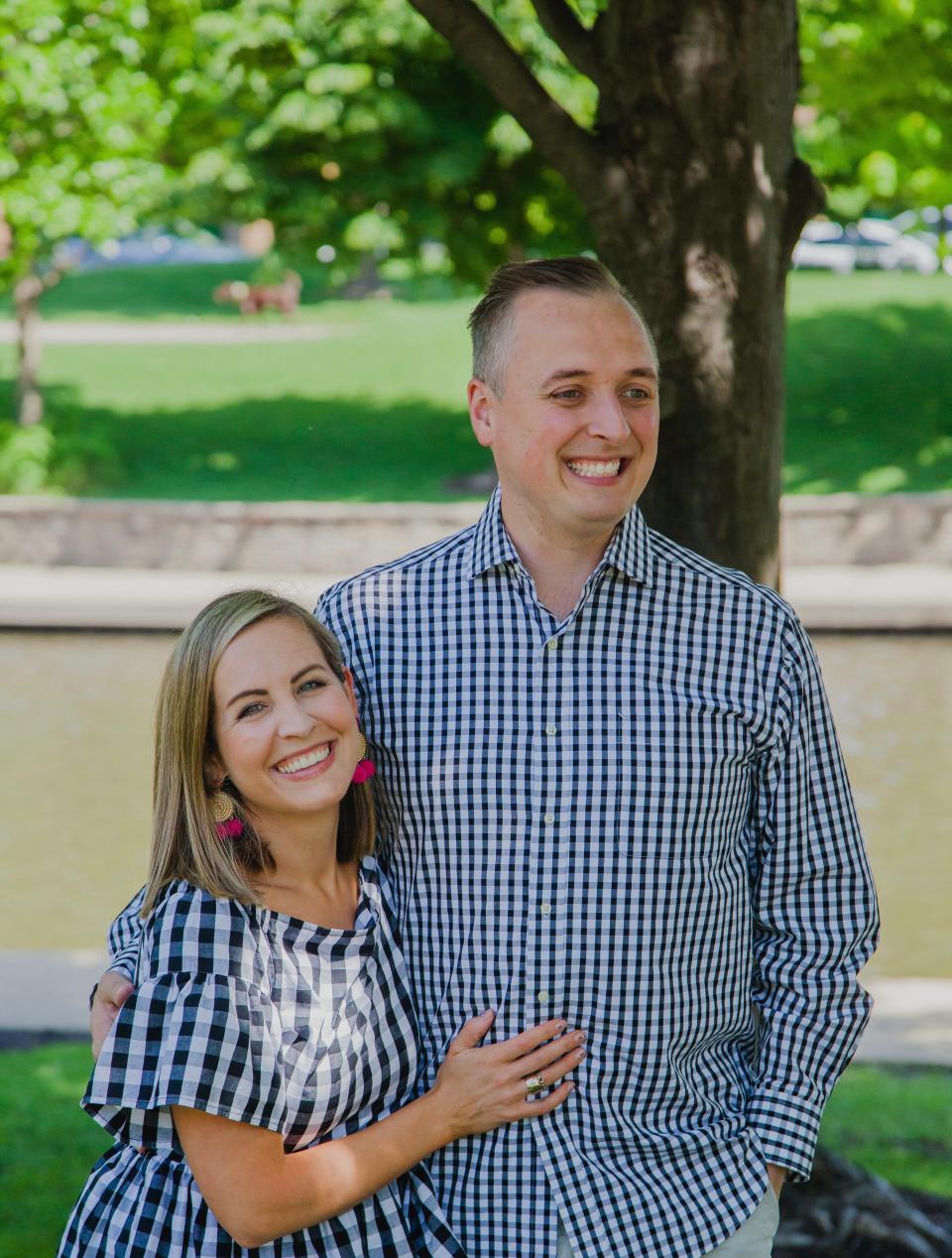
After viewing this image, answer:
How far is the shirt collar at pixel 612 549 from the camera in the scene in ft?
8.49

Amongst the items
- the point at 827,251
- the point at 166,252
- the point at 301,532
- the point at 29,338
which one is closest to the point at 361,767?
the point at 301,532

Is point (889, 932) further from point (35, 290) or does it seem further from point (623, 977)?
point (35, 290)

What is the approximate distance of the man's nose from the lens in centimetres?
250

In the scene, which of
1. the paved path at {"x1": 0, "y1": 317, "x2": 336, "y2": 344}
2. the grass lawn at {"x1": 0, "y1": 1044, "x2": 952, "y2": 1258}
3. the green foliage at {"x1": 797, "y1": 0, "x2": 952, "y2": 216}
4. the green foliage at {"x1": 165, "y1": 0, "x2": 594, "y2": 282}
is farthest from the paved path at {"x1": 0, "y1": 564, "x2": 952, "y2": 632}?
the paved path at {"x1": 0, "y1": 317, "x2": 336, "y2": 344}

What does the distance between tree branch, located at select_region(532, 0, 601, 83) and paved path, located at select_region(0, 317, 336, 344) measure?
2332 cm

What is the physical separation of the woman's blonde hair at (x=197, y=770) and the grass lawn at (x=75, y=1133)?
2223mm

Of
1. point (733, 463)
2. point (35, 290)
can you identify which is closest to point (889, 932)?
point (733, 463)

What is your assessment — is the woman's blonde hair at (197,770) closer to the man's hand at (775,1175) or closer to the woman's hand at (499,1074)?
the woman's hand at (499,1074)

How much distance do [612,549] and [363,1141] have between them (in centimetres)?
100

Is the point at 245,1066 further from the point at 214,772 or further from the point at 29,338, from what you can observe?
the point at 29,338

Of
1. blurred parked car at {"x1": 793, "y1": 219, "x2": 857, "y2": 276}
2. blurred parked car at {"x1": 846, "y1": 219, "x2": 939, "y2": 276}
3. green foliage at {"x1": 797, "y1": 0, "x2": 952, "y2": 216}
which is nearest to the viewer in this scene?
green foliage at {"x1": 797, "y1": 0, "x2": 952, "y2": 216}

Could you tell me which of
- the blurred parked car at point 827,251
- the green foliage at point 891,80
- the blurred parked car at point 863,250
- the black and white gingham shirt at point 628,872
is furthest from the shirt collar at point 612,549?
the blurred parked car at point 827,251

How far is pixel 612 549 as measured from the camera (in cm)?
259

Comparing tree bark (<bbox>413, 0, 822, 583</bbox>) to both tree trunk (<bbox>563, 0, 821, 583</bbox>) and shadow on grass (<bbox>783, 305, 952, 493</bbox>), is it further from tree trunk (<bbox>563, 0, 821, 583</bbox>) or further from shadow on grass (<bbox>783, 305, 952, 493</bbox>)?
shadow on grass (<bbox>783, 305, 952, 493</bbox>)
